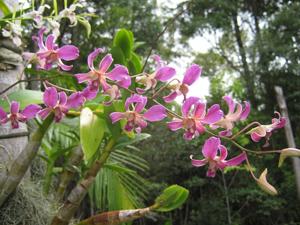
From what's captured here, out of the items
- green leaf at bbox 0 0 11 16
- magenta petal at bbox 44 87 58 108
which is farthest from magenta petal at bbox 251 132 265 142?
green leaf at bbox 0 0 11 16

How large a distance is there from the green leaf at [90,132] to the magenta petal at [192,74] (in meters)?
0.15

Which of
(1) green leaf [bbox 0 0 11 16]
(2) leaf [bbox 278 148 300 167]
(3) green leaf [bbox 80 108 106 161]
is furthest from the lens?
(1) green leaf [bbox 0 0 11 16]

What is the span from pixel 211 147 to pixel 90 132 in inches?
6.8

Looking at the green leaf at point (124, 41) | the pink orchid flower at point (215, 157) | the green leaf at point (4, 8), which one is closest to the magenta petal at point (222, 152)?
the pink orchid flower at point (215, 157)

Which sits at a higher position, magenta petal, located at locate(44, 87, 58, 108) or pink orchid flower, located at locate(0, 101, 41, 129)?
magenta petal, located at locate(44, 87, 58, 108)

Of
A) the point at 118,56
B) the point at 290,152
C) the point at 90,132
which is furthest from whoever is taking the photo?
the point at 118,56

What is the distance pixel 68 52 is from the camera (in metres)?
0.42

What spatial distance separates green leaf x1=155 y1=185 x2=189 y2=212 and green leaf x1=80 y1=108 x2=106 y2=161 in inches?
4.4

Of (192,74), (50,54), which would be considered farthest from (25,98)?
(192,74)

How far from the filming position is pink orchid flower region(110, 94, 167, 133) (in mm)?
412

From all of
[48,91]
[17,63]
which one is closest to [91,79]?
[48,91]

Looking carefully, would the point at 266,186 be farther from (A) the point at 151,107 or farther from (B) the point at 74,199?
(B) the point at 74,199

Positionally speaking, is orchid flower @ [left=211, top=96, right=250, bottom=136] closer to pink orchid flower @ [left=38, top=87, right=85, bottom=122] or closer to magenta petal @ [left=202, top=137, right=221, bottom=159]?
magenta petal @ [left=202, top=137, right=221, bottom=159]

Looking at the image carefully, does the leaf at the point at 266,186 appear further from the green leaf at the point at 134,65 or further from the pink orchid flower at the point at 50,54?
the green leaf at the point at 134,65
